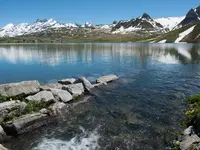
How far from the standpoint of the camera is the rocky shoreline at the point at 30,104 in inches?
715

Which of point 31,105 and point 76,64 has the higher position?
point 76,64

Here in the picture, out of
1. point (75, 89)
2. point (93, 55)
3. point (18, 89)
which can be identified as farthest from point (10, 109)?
point (93, 55)

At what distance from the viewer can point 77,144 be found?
1573cm

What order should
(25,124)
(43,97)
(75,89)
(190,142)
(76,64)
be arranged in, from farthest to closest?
(76,64) → (75,89) → (43,97) → (25,124) → (190,142)

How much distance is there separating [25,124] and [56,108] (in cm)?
442

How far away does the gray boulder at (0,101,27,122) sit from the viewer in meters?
19.0

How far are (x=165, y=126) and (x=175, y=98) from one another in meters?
8.78

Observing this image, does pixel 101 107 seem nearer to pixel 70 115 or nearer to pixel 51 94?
pixel 70 115

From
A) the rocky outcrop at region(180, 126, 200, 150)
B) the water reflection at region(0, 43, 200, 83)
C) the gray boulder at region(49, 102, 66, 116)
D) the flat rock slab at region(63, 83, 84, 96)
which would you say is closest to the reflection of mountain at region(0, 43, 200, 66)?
the water reflection at region(0, 43, 200, 83)

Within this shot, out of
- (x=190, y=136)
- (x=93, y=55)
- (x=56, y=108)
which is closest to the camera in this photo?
(x=190, y=136)

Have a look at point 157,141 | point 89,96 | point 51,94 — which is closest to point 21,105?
point 51,94

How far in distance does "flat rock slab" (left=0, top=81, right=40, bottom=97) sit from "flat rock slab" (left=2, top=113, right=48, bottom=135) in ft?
16.6

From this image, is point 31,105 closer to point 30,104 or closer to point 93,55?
point 30,104

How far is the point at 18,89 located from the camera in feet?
77.0
